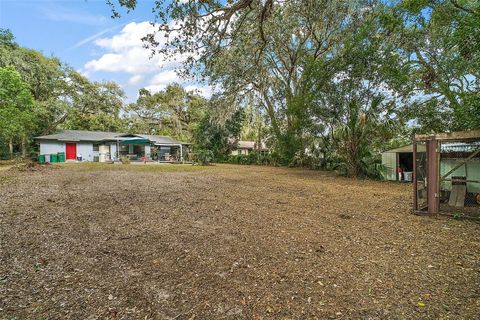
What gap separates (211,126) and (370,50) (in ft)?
61.9

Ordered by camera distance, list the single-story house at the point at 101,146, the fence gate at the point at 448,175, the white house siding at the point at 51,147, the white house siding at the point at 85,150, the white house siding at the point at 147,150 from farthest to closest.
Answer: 1. the white house siding at the point at 147,150
2. the white house siding at the point at 85,150
3. the single-story house at the point at 101,146
4. the white house siding at the point at 51,147
5. the fence gate at the point at 448,175

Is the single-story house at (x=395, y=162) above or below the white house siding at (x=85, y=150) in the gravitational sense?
below

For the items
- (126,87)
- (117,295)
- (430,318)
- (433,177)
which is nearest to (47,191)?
(117,295)

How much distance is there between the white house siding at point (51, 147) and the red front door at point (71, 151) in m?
0.43

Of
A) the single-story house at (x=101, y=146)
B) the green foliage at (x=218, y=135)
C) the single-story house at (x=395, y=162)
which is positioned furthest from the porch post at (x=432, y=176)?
the green foliage at (x=218, y=135)

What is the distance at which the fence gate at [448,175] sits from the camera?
550cm

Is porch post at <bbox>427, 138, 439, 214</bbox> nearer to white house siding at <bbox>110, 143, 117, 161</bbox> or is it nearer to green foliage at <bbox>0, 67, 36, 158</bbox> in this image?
green foliage at <bbox>0, 67, 36, 158</bbox>

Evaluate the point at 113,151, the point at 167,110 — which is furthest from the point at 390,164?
the point at 167,110

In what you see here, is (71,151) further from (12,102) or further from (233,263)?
(233,263)

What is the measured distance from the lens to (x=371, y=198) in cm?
778

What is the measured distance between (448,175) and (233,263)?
591 centimetres

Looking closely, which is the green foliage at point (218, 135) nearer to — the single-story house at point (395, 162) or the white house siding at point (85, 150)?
the white house siding at point (85, 150)

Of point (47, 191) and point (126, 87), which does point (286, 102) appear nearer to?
point (47, 191)

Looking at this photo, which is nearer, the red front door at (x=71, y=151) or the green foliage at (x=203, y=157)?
the green foliage at (x=203, y=157)
